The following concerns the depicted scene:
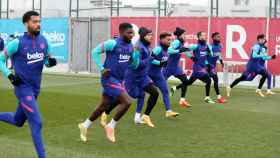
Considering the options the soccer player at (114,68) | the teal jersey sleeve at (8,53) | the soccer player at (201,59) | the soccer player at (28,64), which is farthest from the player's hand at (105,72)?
the soccer player at (201,59)

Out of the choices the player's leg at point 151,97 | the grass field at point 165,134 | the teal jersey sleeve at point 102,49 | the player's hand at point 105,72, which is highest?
the teal jersey sleeve at point 102,49

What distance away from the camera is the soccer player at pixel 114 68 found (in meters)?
8.92

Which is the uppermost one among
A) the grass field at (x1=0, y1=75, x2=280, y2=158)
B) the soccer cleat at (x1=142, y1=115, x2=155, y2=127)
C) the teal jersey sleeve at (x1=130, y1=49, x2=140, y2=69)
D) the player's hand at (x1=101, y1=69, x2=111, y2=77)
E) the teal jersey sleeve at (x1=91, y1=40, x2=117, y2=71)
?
the teal jersey sleeve at (x1=91, y1=40, x2=117, y2=71)

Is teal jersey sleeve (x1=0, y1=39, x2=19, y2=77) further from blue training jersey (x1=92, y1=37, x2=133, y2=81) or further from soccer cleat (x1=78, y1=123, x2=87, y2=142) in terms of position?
soccer cleat (x1=78, y1=123, x2=87, y2=142)

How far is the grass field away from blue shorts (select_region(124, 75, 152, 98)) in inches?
24.6

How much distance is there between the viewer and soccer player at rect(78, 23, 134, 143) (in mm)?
8922

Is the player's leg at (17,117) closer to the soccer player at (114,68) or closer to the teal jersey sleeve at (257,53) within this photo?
the soccer player at (114,68)

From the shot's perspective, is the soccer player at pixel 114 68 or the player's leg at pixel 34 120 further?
the soccer player at pixel 114 68

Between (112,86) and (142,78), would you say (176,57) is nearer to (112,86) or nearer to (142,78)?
(142,78)

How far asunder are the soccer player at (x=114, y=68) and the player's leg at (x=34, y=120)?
1797 millimetres

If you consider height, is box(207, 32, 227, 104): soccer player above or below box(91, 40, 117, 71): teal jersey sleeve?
below

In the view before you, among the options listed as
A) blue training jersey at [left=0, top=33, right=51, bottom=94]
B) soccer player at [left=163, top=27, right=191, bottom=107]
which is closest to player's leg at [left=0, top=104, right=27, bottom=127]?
blue training jersey at [left=0, top=33, right=51, bottom=94]

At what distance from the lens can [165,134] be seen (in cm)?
980

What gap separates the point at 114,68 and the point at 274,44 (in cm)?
1225
